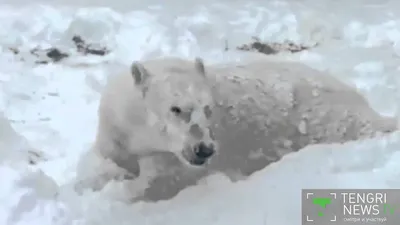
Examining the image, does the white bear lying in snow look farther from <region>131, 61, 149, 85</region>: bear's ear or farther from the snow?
the snow

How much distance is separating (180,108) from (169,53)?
5.88 ft

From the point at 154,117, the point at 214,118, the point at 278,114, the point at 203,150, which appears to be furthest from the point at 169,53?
the point at 203,150

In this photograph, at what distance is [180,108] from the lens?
2.70 meters

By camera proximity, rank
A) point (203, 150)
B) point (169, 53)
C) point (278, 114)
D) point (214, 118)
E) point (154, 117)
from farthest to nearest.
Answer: point (169, 53)
point (278, 114)
point (214, 118)
point (154, 117)
point (203, 150)

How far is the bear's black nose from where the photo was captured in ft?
8.66

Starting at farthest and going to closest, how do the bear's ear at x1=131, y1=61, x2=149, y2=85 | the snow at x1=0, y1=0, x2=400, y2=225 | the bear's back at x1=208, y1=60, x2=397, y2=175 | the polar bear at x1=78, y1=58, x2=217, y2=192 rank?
the bear's back at x1=208, y1=60, x2=397, y2=175 → the bear's ear at x1=131, y1=61, x2=149, y2=85 → the polar bear at x1=78, y1=58, x2=217, y2=192 → the snow at x1=0, y1=0, x2=400, y2=225

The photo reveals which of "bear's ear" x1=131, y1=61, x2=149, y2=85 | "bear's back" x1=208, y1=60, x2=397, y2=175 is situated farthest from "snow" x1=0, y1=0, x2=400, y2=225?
"bear's ear" x1=131, y1=61, x2=149, y2=85

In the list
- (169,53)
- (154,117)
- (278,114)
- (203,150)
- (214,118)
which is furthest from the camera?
(169,53)

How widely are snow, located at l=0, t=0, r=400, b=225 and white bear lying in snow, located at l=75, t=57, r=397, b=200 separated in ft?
0.52

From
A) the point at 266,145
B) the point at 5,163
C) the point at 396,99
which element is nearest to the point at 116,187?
the point at 5,163

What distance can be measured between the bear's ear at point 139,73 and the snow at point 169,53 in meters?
0.43

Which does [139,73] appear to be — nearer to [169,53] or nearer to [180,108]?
[180,108]

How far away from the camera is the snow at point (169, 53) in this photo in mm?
2574

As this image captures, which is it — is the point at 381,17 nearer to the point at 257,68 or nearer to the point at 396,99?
the point at 396,99
